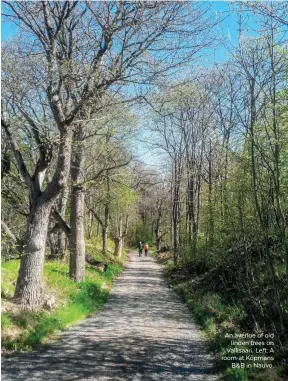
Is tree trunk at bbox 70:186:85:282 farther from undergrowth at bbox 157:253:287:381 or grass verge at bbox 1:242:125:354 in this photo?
undergrowth at bbox 157:253:287:381

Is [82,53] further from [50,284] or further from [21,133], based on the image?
[50,284]

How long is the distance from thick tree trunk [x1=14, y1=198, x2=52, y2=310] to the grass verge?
0.97 ft

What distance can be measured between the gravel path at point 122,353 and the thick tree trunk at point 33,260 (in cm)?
111

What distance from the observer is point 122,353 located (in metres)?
6.80

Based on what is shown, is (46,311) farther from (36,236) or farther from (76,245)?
(76,245)

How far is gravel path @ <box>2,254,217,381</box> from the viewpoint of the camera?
226 inches

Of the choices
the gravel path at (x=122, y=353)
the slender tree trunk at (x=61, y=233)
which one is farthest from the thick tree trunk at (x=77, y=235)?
the slender tree trunk at (x=61, y=233)

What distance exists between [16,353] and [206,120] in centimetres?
1732

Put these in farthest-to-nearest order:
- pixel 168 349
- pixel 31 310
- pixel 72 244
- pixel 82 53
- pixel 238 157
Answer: pixel 72 244
pixel 82 53
pixel 238 157
pixel 31 310
pixel 168 349

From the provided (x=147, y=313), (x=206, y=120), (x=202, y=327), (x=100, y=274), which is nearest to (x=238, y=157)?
(x=202, y=327)

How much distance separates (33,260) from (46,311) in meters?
1.20

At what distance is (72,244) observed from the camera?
13.0 meters

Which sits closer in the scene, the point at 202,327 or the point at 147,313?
the point at 202,327

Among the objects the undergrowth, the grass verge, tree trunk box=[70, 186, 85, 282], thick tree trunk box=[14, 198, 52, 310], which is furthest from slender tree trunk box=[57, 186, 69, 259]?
thick tree trunk box=[14, 198, 52, 310]
